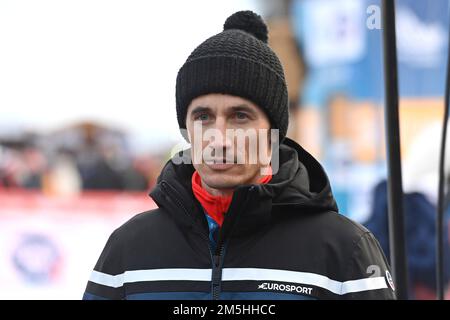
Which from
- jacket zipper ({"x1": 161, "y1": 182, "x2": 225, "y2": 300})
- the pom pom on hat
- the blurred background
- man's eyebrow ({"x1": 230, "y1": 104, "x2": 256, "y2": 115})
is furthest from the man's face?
the blurred background

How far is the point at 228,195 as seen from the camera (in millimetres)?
1677

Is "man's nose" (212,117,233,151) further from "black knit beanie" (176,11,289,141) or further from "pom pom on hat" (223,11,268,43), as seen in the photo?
"pom pom on hat" (223,11,268,43)

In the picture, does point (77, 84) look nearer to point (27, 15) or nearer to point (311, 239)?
point (27, 15)

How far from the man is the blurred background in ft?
11.5

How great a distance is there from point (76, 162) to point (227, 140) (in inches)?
258

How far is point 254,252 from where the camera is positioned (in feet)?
5.27

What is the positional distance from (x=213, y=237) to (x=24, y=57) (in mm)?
6604

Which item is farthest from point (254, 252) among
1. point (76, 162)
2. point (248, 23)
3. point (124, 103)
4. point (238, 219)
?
point (76, 162)

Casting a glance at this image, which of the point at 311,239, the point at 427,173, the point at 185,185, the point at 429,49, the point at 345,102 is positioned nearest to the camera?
the point at 311,239

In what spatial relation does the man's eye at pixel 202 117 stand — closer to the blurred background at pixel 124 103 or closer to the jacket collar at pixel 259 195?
the jacket collar at pixel 259 195

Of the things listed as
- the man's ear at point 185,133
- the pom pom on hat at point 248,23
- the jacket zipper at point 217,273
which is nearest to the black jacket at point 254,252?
the jacket zipper at point 217,273

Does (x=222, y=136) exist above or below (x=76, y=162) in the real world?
below

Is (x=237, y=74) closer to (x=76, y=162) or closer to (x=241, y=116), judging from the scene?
(x=241, y=116)

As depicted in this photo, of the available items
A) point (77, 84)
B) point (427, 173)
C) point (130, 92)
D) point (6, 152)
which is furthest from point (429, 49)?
point (6, 152)
